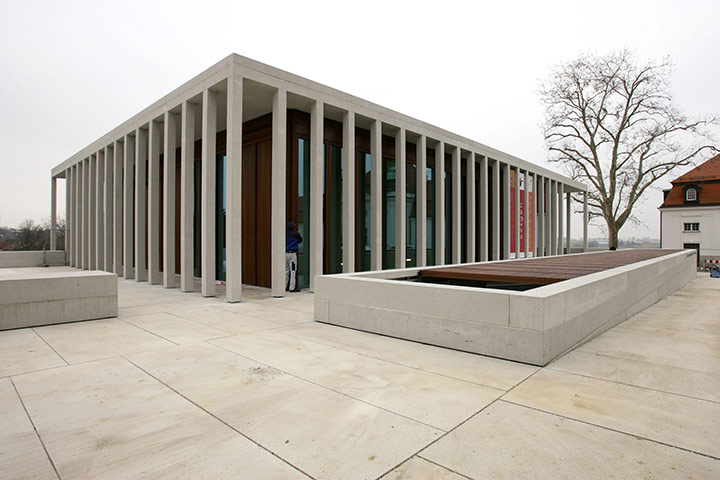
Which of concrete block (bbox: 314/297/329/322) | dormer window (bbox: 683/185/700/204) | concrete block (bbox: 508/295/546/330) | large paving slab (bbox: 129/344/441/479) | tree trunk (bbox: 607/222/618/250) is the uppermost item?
dormer window (bbox: 683/185/700/204)

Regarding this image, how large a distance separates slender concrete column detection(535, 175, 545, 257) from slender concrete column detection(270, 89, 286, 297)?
798 inches

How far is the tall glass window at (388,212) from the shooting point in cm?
1571

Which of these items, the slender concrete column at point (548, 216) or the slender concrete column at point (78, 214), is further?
the slender concrete column at point (548, 216)

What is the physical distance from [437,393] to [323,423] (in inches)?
49.7

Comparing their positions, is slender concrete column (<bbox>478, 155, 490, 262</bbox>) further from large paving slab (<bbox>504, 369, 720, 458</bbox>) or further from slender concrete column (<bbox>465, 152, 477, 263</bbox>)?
large paving slab (<bbox>504, 369, 720, 458</bbox>)

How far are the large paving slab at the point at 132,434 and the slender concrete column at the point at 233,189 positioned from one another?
5813 mm

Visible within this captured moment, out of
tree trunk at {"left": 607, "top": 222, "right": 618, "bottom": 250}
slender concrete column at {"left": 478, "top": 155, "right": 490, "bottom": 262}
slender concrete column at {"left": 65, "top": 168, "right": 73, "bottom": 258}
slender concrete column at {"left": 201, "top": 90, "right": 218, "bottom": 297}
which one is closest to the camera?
slender concrete column at {"left": 201, "top": 90, "right": 218, "bottom": 297}

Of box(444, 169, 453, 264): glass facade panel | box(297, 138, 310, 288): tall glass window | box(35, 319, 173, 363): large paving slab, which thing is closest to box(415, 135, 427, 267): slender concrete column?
box(444, 169, 453, 264): glass facade panel

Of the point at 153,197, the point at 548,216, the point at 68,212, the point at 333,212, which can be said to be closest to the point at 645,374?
the point at 333,212

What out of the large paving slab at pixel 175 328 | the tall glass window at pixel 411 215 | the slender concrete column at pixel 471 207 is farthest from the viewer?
the slender concrete column at pixel 471 207

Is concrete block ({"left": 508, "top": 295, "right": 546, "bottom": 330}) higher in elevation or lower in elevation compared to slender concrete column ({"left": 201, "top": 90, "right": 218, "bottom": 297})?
lower

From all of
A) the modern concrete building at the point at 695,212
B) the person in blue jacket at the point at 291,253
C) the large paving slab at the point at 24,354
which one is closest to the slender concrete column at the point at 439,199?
the person in blue jacket at the point at 291,253

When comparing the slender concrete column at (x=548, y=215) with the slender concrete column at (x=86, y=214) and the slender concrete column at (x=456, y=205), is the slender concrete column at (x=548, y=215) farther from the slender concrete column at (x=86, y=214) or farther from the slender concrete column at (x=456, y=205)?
the slender concrete column at (x=86, y=214)

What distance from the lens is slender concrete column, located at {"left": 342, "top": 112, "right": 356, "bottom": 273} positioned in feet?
41.9
